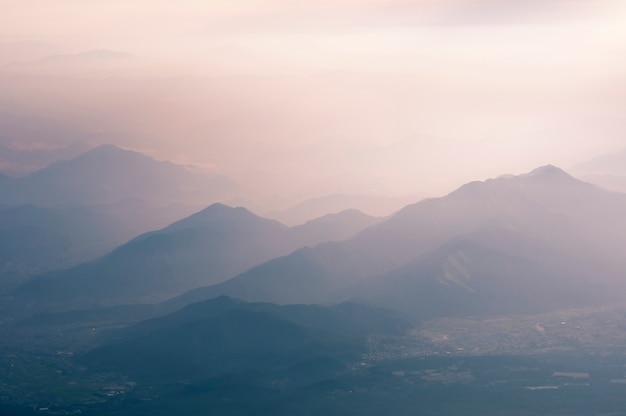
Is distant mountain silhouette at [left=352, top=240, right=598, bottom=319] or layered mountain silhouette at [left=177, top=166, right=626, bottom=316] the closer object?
distant mountain silhouette at [left=352, top=240, right=598, bottom=319]

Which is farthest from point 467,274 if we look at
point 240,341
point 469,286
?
point 240,341

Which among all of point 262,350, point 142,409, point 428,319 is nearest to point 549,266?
point 428,319

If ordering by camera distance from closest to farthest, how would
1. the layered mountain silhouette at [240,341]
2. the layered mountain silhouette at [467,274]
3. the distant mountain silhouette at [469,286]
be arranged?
the layered mountain silhouette at [240,341], the distant mountain silhouette at [469,286], the layered mountain silhouette at [467,274]

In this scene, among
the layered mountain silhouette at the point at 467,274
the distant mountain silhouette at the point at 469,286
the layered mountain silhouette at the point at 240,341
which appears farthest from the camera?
the layered mountain silhouette at the point at 467,274

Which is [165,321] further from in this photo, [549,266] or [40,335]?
[549,266]

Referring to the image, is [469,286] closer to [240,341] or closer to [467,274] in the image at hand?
[467,274]

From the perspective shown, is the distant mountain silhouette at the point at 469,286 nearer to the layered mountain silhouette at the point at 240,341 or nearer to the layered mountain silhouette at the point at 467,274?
the layered mountain silhouette at the point at 467,274

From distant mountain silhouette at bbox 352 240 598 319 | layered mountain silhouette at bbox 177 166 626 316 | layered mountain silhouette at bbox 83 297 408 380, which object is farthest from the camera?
layered mountain silhouette at bbox 177 166 626 316

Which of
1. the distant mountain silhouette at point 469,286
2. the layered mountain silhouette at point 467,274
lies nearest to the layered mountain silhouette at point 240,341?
the distant mountain silhouette at point 469,286

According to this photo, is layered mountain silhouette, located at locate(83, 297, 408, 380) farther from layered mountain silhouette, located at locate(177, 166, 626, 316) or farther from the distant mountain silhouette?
layered mountain silhouette, located at locate(177, 166, 626, 316)

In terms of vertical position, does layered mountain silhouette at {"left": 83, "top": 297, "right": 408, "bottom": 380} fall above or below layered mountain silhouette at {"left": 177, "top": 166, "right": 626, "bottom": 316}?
below

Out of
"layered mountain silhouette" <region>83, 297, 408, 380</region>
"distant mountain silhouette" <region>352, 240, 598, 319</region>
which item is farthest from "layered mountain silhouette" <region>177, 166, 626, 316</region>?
"layered mountain silhouette" <region>83, 297, 408, 380</region>
